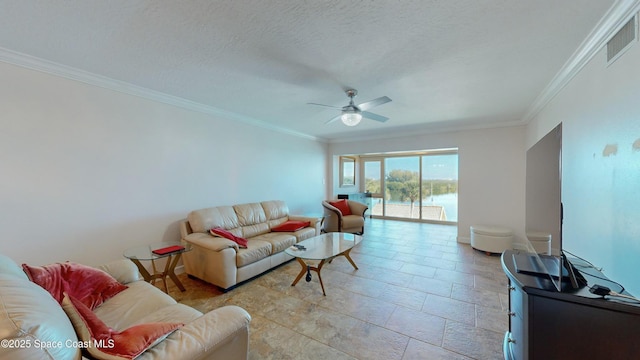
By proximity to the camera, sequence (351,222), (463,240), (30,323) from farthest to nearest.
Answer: (351,222), (463,240), (30,323)

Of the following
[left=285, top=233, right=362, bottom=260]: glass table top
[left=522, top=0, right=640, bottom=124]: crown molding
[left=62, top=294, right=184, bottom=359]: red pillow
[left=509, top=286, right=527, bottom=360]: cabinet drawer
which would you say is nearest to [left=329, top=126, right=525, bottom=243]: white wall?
[left=522, top=0, right=640, bottom=124]: crown molding

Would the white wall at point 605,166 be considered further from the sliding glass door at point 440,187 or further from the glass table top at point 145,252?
the sliding glass door at point 440,187

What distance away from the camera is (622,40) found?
62.2 inches

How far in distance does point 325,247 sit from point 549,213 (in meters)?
2.34

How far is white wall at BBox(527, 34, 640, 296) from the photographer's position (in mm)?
1468

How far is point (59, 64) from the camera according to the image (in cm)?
233

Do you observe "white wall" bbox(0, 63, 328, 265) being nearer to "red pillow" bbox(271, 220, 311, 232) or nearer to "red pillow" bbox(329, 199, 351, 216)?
"red pillow" bbox(271, 220, 311, 232)

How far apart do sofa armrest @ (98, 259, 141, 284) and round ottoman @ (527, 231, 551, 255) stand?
10.7 ft

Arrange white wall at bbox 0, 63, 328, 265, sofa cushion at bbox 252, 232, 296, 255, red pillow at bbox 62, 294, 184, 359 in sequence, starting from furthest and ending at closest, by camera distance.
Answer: sofa cushion at bbox 252, 232, 296, 255, white wall at bbox 0, 63, 328, 265, red pillow at bbox 62, 294, 184, 359

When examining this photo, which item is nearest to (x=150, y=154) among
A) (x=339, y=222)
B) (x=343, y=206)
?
(x=339, y=222)

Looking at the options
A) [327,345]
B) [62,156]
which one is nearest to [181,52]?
[62,156]

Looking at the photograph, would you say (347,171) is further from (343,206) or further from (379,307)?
(379,307)

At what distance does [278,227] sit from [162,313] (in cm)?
246

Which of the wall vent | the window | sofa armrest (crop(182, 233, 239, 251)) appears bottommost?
sofa armrest (crop(182, 233, 239, 251))
